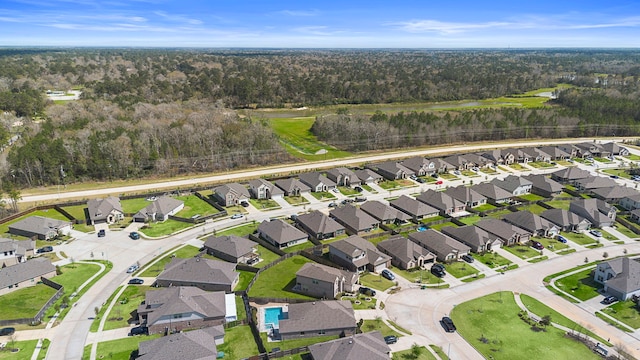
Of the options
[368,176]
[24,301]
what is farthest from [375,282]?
[24,301]

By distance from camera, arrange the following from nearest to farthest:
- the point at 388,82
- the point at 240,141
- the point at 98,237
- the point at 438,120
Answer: the point at 98,237 < the point at 240,141 < the point at 438,120 < the point at 388,82

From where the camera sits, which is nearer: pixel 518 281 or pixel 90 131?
pixel 518 281

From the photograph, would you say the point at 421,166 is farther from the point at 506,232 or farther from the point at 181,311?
the point at 181,311

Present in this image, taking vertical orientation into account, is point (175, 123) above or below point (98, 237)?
above

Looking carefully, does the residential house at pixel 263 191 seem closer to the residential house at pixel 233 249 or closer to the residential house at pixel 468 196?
the residential house at pixel 233 249

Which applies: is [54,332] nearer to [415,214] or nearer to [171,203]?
[171,203]

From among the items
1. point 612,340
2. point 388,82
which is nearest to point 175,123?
point 612,340

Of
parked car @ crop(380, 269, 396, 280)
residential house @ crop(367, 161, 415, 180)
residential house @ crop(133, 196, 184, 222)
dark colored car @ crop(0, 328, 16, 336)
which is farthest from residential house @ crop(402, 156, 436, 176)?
dark colored car @ crop(0, 328, 16, 336)
